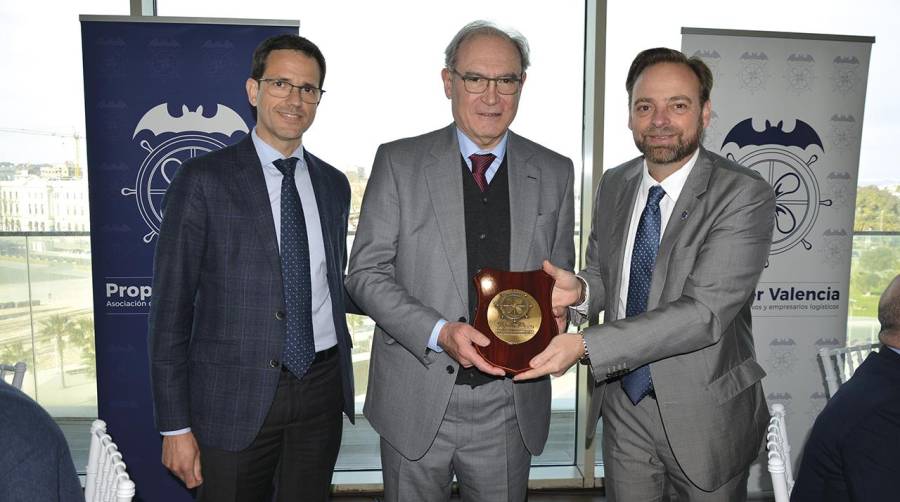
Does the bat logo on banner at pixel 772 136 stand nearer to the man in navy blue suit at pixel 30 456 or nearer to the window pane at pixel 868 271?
the window pane at pixel 868 271

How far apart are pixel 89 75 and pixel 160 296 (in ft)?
6.16

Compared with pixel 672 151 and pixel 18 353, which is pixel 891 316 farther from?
pixel 18 353

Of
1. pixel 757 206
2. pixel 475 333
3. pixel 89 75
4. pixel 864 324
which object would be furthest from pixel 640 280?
pixel 864 324

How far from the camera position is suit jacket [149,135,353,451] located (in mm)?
2092

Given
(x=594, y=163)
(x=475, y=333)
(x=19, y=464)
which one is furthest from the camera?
(x=594, y=163)

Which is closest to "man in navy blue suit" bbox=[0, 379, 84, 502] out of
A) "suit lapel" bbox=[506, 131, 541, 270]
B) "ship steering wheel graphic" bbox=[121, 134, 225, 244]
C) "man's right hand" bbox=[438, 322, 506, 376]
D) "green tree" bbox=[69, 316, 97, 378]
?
"man's right hand" bbox=[438, 322, 506, 376]

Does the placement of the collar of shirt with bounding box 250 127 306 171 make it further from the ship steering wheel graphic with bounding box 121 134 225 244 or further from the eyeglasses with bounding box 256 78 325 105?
the ship steering wheel graphic with bounding box 121 134 225 244

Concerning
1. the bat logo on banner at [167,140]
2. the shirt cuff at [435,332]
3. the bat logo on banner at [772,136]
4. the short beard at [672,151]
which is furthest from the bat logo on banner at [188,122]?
the bat logo on banner at [772,136]

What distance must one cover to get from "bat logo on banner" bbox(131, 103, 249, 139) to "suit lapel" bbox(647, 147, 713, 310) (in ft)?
7.50

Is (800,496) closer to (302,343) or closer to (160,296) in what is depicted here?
(302,343)

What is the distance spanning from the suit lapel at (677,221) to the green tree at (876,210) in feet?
10.1

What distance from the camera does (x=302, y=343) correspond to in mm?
2191

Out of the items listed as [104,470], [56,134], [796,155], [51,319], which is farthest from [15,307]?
[796,155]

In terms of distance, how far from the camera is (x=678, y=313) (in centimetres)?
197
